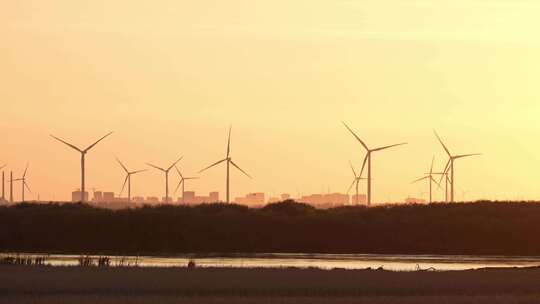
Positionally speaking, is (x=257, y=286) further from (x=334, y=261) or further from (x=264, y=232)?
(x=264, y=232)

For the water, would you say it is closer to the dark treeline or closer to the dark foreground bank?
the dark treeline

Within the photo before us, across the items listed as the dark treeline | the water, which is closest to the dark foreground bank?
the water

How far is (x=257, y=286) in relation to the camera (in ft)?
192

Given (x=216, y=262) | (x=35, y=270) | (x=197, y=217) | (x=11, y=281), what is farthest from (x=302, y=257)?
(x=11, y=281)

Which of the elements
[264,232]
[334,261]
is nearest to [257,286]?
[334,261]

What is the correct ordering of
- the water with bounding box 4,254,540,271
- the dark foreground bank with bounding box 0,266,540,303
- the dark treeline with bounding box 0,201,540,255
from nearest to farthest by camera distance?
the dark foreground bank with bounding box 0,266,540,303 → the water with bounding box 4,254,540,271 → the dark treeline with bounding box 0,201,540,255

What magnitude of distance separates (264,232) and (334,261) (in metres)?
23.1

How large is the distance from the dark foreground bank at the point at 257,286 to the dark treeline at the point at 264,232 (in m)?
36.6

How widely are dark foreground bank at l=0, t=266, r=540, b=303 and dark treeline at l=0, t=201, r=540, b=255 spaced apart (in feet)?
120

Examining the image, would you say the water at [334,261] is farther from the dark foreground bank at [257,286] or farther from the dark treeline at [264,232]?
the dark foreground bank at [257,286]

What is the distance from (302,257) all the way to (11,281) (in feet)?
121

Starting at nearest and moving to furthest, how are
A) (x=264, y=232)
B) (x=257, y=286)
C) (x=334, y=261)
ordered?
(x=257, y=286) → (x=334, y=261) → (x=264, y=232)

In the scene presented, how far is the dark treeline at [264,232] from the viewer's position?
105375mm

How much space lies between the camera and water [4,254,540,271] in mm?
78312
